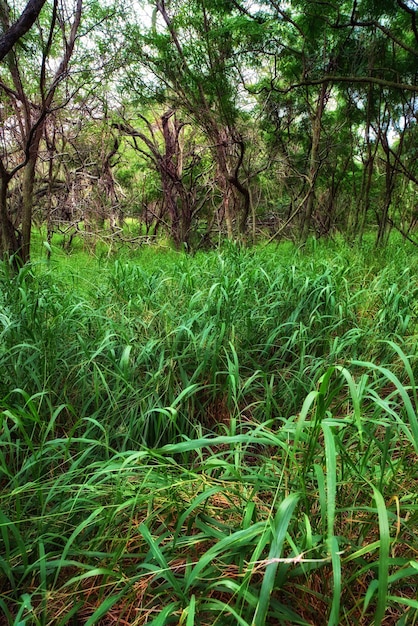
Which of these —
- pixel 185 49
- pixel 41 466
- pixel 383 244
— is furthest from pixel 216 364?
pixel 185 49

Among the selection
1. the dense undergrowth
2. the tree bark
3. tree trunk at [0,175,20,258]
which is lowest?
the dense undergrowth

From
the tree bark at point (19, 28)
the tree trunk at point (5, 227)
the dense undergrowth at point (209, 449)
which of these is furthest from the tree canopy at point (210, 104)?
the dense undergrowth at point (209, 449)

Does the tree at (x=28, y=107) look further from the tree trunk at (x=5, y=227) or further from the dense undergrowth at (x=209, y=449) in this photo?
the dense undergrowth at (x=209, y=449)

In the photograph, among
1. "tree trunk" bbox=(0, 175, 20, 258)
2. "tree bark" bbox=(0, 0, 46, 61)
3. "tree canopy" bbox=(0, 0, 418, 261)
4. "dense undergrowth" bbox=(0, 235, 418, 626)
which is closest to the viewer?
"dense undergrowth" bbox=(0, 235, 418, 626)

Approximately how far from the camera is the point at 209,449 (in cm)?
147

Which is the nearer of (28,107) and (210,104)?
(28,107)

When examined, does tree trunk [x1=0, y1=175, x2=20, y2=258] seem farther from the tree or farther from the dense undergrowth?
the dense undergrowth

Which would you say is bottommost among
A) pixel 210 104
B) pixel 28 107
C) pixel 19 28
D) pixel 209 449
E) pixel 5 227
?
pixel 209 449

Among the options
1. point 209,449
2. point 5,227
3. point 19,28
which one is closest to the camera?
point 209,449

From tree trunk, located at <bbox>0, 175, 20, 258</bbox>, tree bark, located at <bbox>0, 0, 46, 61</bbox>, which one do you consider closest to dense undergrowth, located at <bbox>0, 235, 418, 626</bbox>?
tree trunk, located at <bbox>0, 175, 20, 258</bbox>

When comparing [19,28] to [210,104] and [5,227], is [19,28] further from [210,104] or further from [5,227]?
[210,104]

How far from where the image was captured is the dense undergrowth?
894 mm

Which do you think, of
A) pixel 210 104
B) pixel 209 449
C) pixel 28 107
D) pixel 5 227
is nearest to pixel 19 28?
pixel 28 107

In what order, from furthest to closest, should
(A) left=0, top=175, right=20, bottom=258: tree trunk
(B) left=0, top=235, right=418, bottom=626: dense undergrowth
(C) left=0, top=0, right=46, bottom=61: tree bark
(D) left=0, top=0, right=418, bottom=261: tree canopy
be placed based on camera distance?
(D) left=0, top=0, right=418, bottom=261: tree canopy < (A) left=0, top=175, right=20, bottom=258: tree trunk < (C) left=0, top=0, right=46, bottom=61: tree bark < (B) left=0, top=235, right=418, bottom=626: dense undergrowth
